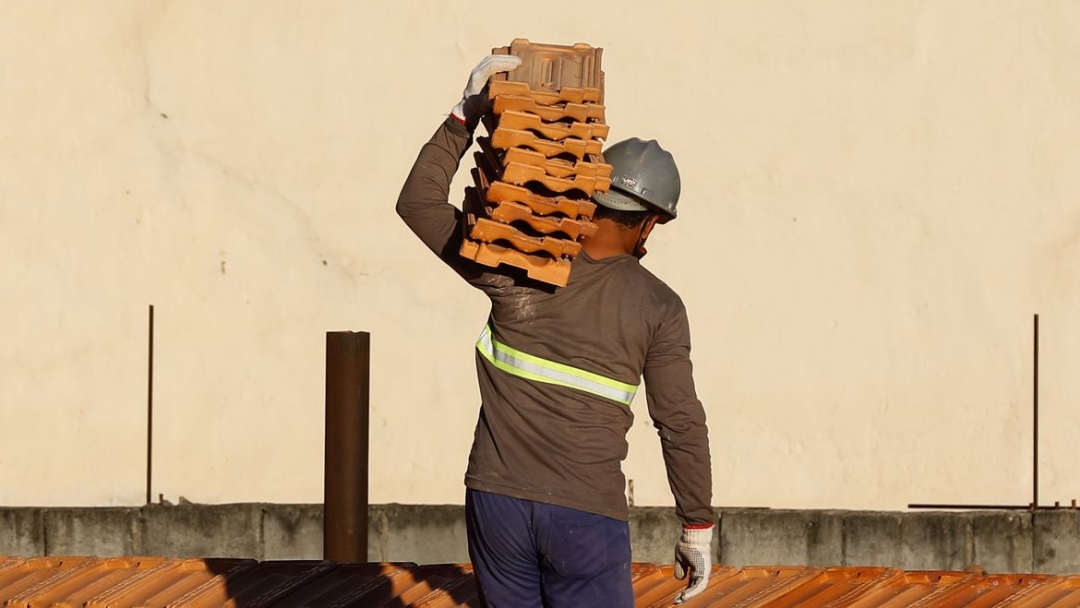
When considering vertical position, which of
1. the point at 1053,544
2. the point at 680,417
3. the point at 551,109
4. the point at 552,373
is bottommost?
the point at 1053,544

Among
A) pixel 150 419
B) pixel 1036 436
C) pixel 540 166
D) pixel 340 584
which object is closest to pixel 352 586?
pixel 340 584

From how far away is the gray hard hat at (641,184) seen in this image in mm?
5649

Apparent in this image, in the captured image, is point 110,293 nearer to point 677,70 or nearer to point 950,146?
point 677,70

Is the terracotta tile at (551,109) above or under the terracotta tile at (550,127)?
above

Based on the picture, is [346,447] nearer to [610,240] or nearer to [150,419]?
[150,419]

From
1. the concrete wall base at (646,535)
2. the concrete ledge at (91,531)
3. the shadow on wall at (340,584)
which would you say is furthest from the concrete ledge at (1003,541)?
the concrete ledge at (91,531)

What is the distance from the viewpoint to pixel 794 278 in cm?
1472

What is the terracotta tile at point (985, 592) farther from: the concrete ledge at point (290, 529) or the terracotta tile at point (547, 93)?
the concrete ledge at point (290, 529)

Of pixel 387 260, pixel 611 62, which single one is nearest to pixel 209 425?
pixel 387 260

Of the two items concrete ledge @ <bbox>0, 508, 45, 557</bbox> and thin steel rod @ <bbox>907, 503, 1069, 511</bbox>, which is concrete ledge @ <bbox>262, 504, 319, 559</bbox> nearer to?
concrete ledge @ <bbox>0, 508, 45, 557</bbox>

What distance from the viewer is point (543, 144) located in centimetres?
572

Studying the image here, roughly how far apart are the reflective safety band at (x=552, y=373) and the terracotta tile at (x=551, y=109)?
0.67 metres

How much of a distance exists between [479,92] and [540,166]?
0.28 meters

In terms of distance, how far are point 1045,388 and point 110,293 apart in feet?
21.3
